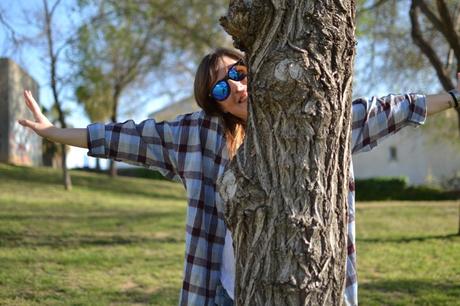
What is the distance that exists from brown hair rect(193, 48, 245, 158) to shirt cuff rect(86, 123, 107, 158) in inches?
18.0

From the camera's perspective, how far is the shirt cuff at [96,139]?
275cm

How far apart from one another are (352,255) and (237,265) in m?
0.59

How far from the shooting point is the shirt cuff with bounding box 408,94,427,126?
9.20 ft

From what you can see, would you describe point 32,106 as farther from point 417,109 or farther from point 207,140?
point 417,109

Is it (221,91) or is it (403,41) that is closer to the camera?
(221,91)

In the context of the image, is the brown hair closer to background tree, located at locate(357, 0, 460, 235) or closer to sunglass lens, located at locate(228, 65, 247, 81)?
sunglass lens, located at locate(228, 65, 247, 81)

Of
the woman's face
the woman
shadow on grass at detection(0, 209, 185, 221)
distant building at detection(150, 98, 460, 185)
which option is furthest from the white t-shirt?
distant building at detection(150, 98, 460, 185)

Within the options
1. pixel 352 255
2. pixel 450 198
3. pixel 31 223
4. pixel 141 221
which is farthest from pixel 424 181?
pixel 352 255

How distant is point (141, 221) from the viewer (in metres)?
12.5

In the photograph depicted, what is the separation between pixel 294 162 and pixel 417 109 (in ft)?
3.18

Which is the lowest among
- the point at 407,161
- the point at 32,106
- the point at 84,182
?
the point at 84,182

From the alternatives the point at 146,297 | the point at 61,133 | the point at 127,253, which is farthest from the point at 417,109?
the point at 127,253

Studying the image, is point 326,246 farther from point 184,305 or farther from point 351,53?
point 184,305

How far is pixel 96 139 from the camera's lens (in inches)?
109
